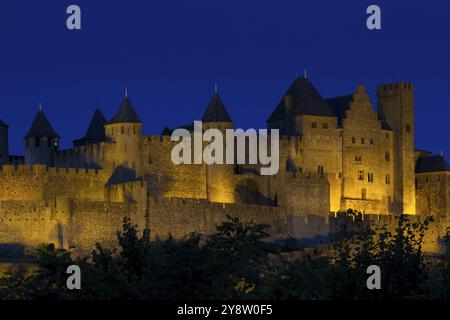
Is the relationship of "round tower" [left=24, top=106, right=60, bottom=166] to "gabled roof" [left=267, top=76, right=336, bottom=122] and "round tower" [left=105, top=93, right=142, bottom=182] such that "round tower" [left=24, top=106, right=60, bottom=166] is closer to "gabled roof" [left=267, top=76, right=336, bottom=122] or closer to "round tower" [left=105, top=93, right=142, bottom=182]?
"round tower" [left=105, top=93, right=142, bottom=182]

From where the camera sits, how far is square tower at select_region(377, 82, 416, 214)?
8431cm

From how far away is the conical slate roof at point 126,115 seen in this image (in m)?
75.4

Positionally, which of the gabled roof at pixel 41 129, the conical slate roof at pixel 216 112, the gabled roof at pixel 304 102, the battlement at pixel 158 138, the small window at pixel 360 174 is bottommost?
the small window at pixel 360 174

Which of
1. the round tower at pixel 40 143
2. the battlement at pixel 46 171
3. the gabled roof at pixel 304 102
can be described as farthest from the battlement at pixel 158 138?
the gabled roof at pixel 304 102

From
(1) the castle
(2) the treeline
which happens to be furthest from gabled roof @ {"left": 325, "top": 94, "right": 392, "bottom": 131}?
(2) the treeline

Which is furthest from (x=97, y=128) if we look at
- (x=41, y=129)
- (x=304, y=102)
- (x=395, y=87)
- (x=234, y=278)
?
(x=234, y=278)

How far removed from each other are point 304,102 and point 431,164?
390 inches

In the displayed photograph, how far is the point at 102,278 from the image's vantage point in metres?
46.9

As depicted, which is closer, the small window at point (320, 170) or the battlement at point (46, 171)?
the battlement at point (46, 171)

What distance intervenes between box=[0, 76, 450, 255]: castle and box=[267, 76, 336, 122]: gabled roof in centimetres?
7

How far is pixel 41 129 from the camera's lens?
255ft

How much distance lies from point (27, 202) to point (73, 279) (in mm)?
20727

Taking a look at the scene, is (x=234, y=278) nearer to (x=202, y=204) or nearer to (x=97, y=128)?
(x=202, y=204)

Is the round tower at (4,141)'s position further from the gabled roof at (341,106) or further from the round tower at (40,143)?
the gabled roof at (341,106)
